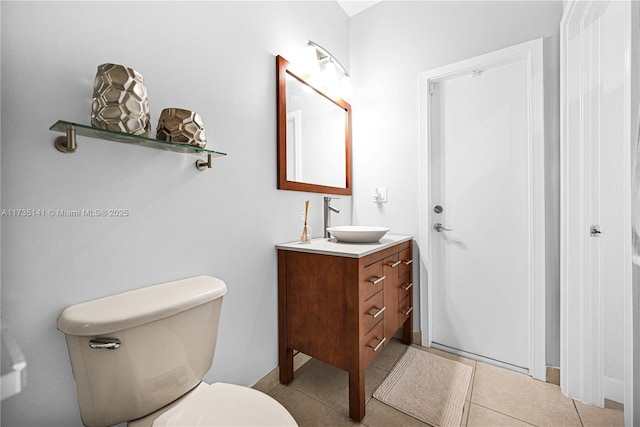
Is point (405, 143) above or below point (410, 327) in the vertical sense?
above

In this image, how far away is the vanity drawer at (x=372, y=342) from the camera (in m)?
1.40

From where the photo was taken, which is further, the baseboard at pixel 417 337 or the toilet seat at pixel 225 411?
the baseboard at pixel 417 337

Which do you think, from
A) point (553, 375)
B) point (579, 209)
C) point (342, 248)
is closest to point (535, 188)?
point (579, 209)

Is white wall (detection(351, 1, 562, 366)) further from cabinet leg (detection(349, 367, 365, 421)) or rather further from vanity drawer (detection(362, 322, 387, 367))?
cabinet leg (detection(349, 367, 365, 421))

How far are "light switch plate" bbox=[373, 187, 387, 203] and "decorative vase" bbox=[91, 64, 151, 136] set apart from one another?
1.70 m

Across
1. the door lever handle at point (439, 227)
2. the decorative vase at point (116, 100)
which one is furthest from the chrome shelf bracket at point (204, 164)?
the door lever handle at point (439, 227)

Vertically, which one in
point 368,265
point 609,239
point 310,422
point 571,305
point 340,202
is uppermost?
point 340,202

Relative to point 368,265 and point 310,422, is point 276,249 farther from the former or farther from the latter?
point 310,422

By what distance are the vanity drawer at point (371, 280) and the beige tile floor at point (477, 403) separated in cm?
59

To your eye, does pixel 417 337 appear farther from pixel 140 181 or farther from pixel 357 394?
pixel 140 181

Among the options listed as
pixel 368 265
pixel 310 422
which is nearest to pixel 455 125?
pixel 368 265

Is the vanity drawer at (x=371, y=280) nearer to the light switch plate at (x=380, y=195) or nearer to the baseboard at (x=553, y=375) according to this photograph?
the light switch plate at (x=380, y=195)

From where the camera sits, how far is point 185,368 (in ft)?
3.16

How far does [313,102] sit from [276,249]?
1054 millimetres
